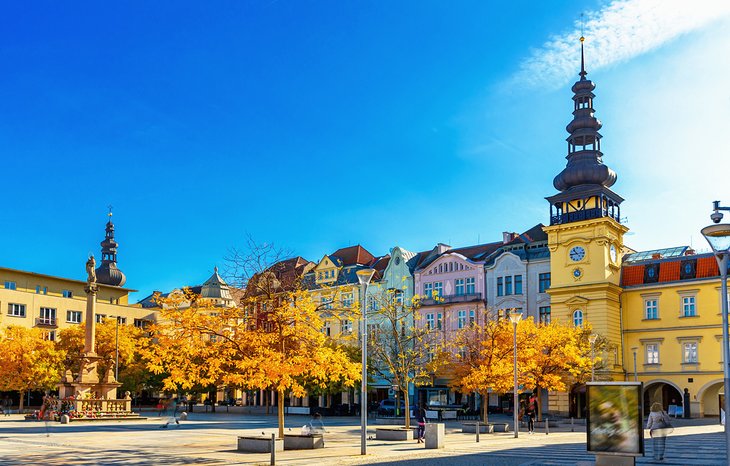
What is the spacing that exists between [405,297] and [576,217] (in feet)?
59.9

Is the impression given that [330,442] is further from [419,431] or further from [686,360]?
[686,360]

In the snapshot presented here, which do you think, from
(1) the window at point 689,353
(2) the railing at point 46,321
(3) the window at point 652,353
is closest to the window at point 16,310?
A: (2) the railing at point 46,321

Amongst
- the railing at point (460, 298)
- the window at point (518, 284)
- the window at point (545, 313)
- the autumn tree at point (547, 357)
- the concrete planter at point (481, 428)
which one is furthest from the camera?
the railing at point (460, 298)

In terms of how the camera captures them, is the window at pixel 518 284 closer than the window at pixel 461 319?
Yes

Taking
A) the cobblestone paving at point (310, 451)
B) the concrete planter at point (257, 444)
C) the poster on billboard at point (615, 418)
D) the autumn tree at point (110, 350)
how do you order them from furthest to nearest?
the autumn tree at point (110, 350), the concrete planter at point (257, 444), the cobblestone paving at point (310, 451), the poster on billboard at point (615, 418)

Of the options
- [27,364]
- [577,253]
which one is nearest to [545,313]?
[577,253]

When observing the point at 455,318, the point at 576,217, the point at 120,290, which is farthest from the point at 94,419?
the point at 120,290

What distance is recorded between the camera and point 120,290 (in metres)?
100

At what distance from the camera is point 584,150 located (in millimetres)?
64688

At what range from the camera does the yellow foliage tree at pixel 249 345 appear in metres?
25.3

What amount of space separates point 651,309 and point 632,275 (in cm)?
335

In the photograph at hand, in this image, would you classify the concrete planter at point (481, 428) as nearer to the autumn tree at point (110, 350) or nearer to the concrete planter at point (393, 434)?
the concrete planter at point (393, 434)

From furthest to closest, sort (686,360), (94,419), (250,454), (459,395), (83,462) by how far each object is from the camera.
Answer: (459,395) < (686,360) < (94,419) < (250,454) < (83,462)

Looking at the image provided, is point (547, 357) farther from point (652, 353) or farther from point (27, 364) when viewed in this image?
point (27, 364)
